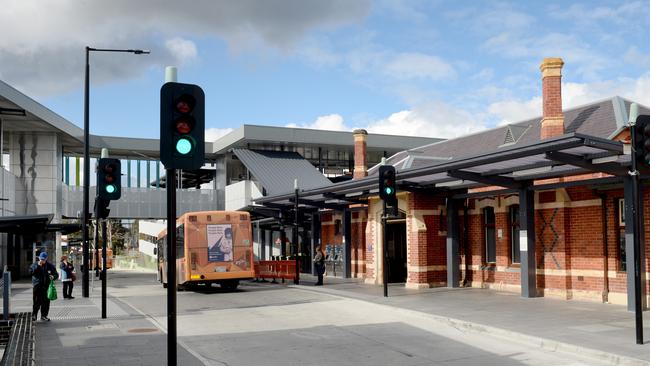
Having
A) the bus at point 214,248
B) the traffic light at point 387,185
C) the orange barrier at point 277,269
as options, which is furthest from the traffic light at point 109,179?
the orange barrier at point 277,269

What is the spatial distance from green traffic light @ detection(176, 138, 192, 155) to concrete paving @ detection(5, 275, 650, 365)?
4.61 meters

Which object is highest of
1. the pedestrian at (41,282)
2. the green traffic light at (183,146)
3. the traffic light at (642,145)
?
the traffic light at (642,145)

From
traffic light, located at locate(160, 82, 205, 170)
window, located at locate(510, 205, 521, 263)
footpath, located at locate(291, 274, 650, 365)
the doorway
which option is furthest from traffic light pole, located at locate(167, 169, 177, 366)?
the doorway

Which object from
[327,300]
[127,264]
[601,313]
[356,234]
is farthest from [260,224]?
[127,264]

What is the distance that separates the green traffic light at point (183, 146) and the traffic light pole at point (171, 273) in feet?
0.82

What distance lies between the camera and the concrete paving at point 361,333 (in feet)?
35.6

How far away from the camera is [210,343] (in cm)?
1259

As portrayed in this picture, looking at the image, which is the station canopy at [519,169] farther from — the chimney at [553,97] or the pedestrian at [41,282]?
the pedestrian at [41,282]

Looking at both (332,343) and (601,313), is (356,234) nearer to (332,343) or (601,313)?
(601,313)

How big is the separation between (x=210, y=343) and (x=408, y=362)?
4017mm

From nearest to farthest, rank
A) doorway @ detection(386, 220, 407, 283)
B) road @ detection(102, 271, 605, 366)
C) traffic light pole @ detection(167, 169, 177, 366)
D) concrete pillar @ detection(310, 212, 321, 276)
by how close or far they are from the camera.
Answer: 1. traffic light pole @ detection(167, 169, 177, 366)
2. road @ detection(102, 271, 605, 366)
3. doorway @ detection(386, 220, 407, 283)
4. concrete pillar @ detection(310, 212, 321, 276)

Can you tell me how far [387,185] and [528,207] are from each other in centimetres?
418

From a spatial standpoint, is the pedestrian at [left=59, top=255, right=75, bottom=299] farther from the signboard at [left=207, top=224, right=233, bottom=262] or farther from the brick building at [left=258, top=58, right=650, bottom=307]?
the brick building at [left=258, top=58, right=650, bottom=307]

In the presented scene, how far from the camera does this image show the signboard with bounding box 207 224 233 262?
24422mm
